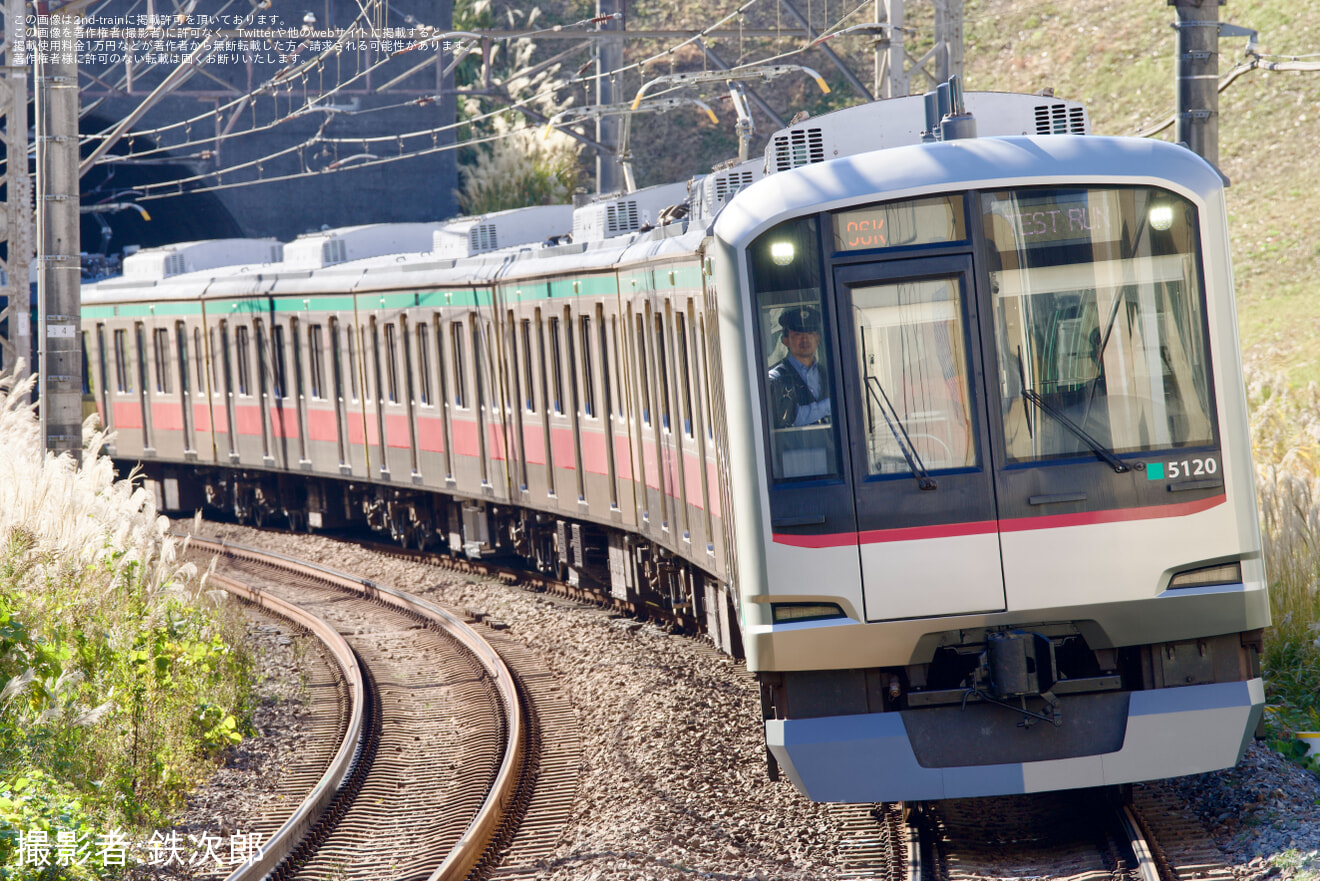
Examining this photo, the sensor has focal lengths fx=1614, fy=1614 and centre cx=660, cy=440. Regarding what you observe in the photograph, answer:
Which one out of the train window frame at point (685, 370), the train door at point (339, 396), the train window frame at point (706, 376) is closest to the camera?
the train window frame at point (706, 376)

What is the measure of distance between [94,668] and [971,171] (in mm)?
5306

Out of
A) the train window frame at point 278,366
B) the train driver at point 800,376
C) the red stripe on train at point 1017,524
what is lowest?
the red stripe on train at point 1017,524

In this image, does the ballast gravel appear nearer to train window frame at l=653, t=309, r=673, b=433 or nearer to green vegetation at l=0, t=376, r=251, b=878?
green vegetation at l=0, t=376, r=251, b=878

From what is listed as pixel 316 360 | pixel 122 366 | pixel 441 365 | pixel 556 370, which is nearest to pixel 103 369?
pixel 122 366

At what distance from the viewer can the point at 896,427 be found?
22.0ft

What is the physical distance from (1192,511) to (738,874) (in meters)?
2.39

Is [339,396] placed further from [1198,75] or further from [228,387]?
[1198,75]

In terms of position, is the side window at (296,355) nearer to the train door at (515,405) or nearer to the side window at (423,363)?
the side window at (423,363)

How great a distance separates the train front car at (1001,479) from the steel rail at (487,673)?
167cm

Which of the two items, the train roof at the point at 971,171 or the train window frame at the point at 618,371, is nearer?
the train roof at the point at 971,171

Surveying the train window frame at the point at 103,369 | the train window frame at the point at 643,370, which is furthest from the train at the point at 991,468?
the train window frame at the point at 103,369

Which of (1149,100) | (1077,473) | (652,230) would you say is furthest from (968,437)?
(1149,100)

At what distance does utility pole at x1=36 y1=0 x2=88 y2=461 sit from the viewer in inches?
448

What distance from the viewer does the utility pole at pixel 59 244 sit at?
37.3 feet
